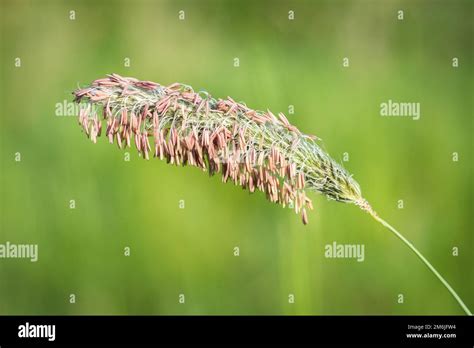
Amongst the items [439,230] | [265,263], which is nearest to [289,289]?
[265,263]

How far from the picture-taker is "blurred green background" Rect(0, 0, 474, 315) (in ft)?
11.2

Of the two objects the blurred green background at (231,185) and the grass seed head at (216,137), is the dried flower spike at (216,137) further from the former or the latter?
the blurred green background at (231,185)

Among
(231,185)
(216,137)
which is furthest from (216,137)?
(231,185)

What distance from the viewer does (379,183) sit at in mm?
3477

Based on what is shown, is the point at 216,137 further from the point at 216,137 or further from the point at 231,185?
the point at 231,185

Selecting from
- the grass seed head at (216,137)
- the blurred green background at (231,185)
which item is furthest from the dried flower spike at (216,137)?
the blurred green background at (231,185)

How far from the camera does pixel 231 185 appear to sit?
3467mm

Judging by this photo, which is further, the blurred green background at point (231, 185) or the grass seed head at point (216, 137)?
the blurred green background at point (231, 185)

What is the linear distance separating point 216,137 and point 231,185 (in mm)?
1621

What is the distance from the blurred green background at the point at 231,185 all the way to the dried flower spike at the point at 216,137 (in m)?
1.46

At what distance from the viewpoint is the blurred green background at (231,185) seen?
3.40 meters

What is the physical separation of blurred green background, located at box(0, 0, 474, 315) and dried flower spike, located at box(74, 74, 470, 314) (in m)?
1.46

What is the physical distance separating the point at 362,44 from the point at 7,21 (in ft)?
6.56

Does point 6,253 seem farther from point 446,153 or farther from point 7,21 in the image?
point 446,153
